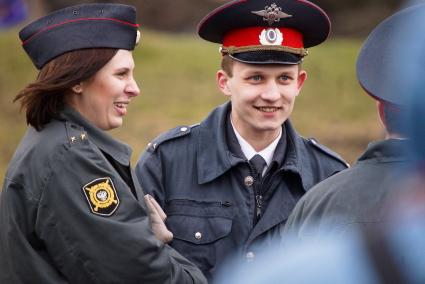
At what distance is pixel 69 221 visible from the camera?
8.18ft

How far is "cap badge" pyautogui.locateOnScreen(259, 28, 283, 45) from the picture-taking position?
3352mm

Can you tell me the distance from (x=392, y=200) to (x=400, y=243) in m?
0.07

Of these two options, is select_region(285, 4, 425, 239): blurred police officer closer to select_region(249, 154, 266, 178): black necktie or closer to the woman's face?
the woman's face

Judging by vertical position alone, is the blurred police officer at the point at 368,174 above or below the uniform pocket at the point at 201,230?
above

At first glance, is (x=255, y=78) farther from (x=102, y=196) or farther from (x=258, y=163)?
(x=102, y=196)

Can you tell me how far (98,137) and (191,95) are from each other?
28.0 feet

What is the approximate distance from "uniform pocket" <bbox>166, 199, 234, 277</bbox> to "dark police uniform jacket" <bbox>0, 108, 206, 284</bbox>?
633 mm

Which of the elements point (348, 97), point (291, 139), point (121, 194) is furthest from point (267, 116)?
point (348, 97)

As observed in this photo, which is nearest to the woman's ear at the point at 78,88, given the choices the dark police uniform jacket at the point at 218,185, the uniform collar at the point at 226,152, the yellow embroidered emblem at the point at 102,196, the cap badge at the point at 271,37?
the yellow embroidered emblem at the point at 102,196

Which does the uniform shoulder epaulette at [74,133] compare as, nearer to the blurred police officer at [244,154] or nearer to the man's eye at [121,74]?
the man's eye at [121,74]

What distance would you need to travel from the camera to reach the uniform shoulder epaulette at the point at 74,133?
2.57 m

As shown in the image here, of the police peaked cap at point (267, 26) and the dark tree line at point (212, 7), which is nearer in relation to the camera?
the police peaked cap at point (267, 26)

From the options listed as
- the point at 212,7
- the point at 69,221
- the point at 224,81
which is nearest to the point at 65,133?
the point at 69,221

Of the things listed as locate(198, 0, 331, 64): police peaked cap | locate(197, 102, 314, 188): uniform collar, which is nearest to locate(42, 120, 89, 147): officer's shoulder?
locate(197, 102, 314, 188): uniform collar
